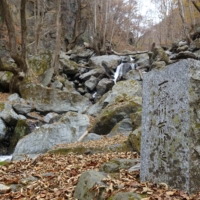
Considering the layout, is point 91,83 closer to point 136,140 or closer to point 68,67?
Answer: point 68,67

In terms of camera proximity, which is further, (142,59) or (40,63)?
(142,59)

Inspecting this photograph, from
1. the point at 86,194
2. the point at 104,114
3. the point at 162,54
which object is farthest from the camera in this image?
the point at 162,54

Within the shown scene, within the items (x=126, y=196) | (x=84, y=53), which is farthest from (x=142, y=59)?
(x=126, y=196)

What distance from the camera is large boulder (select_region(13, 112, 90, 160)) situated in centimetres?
732

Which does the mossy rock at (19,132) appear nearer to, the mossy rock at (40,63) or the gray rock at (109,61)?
the mossy rock at (40,63)

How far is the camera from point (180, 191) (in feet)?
8.22

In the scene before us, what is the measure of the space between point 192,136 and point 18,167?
3.99 metres

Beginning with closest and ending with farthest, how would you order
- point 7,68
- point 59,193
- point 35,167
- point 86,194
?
point 86,194 → point 59,193 → point 35,167 → point 7,68

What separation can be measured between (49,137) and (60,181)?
386cm

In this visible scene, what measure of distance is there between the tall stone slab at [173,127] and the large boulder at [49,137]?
15.7 ft

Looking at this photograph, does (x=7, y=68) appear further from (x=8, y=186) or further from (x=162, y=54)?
(x=8, y=186)

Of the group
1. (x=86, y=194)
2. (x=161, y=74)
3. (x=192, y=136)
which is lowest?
(x=86, y=194)

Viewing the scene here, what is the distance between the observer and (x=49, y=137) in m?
7.55

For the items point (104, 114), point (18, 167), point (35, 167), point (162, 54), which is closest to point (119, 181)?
point (35, 167)
